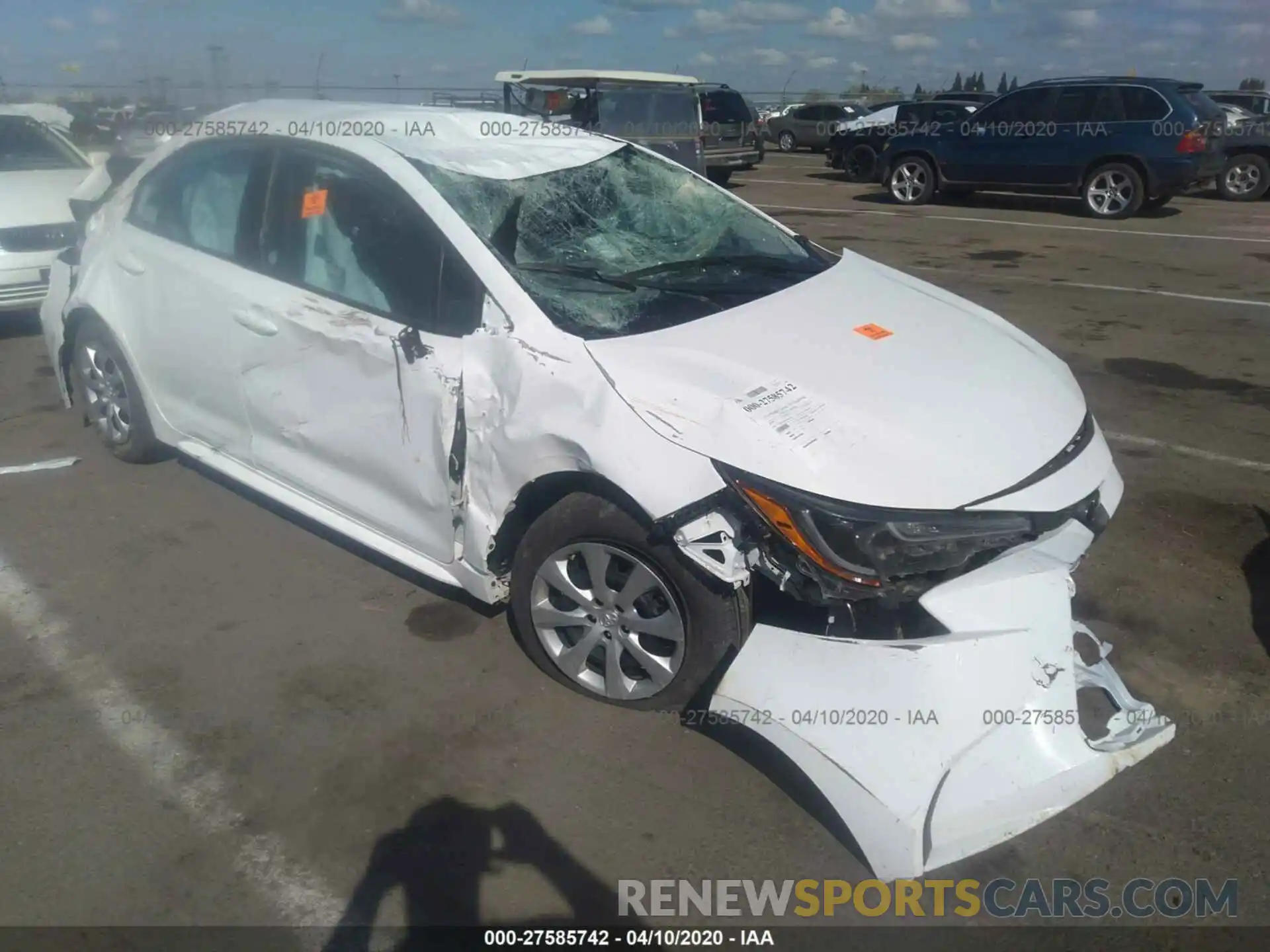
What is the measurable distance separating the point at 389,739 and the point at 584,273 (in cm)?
164

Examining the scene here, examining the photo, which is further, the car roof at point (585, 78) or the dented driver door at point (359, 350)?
the car roof at point (585, 78)

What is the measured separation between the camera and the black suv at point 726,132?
1867 cm

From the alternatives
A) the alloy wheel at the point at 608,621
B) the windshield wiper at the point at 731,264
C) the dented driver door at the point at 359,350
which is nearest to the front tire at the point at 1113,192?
the windshield wiper at the point at 731,264

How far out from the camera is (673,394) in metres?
2.82

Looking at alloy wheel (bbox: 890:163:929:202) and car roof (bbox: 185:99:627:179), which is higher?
car roof (bbox: 185:99:627:179)

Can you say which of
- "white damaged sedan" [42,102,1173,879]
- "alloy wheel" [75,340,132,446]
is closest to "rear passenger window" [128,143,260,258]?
"white damaged sedan" [42,102,1173,879]

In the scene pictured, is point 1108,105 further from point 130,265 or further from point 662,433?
point 662,433

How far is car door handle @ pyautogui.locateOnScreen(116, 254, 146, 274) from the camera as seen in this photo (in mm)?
4460

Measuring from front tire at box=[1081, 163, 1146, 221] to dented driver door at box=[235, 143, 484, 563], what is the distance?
41.6ft

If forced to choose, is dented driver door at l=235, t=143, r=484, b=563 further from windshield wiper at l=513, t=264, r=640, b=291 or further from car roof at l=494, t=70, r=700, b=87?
car roof at l=494, t=70, r=700, b=87

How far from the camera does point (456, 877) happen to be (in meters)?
2.62

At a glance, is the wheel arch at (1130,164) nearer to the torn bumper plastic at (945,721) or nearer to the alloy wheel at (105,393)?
the torn bumper plastic at (945,721)

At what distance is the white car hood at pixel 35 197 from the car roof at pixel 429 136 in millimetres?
3753

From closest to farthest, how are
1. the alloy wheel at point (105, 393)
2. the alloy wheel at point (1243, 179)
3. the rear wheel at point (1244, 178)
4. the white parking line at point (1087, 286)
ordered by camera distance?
1. the alloy wheel at point (105, 393)
2. the white parking line at point (1087, 286)
3. the rear wheel at point (1244, 178)
4. the alloy wheel at point (1243, 179)
